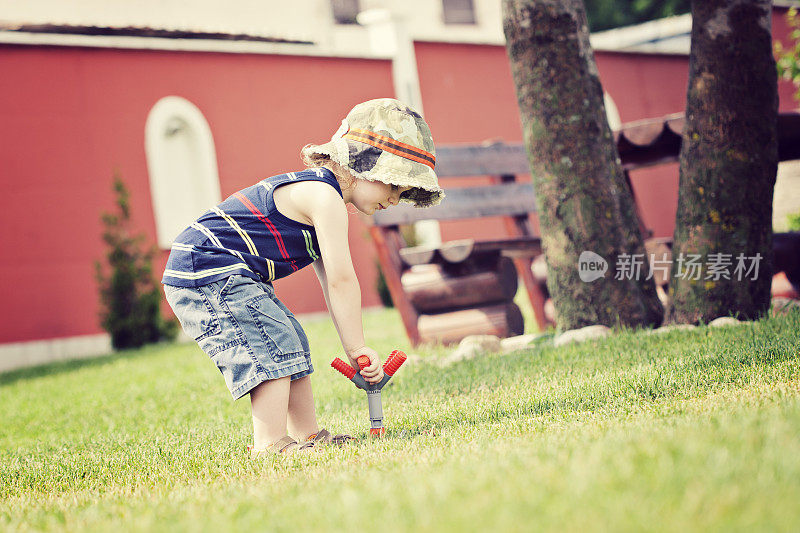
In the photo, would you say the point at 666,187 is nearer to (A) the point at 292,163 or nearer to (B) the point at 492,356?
(A) the point at 292,163

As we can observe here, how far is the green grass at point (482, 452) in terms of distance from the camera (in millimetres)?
1854

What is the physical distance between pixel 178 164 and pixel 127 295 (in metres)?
3.25

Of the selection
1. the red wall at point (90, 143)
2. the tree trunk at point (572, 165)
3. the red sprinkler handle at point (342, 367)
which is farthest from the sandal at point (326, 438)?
the red wall at point (90, 143)

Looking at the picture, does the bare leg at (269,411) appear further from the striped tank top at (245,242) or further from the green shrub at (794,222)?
the green shrub at (794,222)

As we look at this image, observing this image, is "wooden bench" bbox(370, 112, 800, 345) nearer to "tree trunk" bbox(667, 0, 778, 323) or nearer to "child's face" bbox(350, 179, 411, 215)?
"tree trunk" bbox(667, 0, 778, 323)

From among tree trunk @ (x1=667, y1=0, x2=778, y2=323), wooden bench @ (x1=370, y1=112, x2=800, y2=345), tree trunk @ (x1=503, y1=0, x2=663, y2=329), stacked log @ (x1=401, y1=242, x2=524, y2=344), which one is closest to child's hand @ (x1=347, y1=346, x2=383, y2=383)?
tree trunk @ (x1=503, y1=0, x2=663, y2=329)

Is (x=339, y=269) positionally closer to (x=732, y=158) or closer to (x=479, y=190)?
(x=732, y=158)

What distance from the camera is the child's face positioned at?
140 inches

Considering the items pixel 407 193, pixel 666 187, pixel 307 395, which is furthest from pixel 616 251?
pixel 666 187

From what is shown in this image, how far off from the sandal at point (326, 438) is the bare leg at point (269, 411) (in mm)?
165

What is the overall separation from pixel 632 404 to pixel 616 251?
87.5 inches

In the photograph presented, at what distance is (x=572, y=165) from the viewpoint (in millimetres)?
5434

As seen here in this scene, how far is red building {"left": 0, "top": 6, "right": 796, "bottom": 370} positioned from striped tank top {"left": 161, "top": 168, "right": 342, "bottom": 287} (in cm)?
965

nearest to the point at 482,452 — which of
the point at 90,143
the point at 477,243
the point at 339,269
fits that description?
the point at 339,269
